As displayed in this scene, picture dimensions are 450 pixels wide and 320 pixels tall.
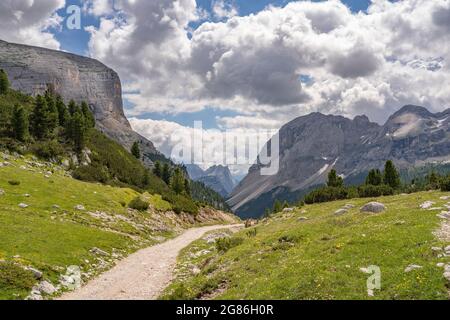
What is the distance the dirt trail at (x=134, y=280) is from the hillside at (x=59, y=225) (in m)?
1.33

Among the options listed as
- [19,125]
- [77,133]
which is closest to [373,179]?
[77,133]

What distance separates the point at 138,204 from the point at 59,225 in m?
27.4

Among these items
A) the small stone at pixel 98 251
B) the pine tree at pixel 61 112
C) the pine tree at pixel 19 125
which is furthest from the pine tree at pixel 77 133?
the small stone at pixel 98 251

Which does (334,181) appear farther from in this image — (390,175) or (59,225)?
(59,225)

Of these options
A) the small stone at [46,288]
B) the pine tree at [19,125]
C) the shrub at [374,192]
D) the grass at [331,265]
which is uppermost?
the pine tree at [19,125]

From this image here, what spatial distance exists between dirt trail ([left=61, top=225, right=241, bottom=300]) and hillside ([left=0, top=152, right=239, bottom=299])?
1326mm

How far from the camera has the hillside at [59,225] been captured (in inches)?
1035

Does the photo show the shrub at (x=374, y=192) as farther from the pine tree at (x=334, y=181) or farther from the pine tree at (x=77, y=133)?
the pine tree at (x=77, y=133)

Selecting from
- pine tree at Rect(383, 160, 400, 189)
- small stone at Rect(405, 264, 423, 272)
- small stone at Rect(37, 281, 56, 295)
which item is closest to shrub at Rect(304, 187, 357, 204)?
pine tree at Rect(383, 160, 400, 189)

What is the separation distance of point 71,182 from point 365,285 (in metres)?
54.4

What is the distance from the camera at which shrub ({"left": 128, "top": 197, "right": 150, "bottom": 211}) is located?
65106 mm

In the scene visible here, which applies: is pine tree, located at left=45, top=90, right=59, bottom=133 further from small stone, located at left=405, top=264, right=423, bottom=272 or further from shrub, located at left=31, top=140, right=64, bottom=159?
small stone, located at left=405, top=264, right=423, bottom=272

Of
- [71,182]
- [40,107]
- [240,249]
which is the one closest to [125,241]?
[240,249]
